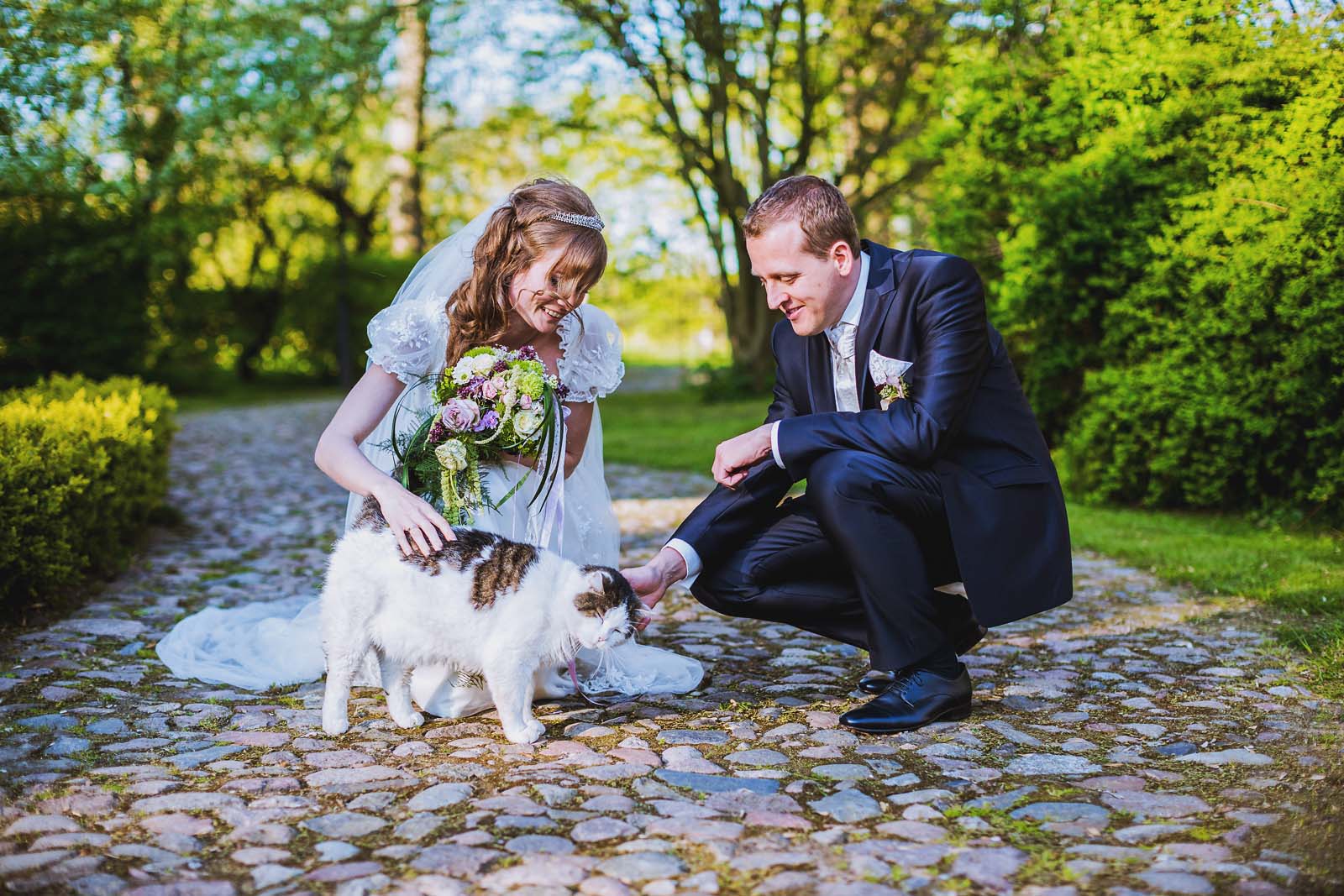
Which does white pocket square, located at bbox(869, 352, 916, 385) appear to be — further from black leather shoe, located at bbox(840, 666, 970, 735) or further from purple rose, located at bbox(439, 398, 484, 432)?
purple rose, located at bbox(439, 398, 484, 432)

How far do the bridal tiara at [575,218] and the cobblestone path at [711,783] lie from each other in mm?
1835

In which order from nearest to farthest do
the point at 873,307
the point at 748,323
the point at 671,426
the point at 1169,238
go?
the point at 873,307, the point at 1169,238, the point at 671,426, the point at 748,323

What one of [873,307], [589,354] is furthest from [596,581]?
[589,354]

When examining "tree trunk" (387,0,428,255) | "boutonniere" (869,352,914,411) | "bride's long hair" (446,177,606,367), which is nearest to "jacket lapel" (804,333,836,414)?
"boutonniere" (869,352,914,411)

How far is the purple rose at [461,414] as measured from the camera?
3.89 m

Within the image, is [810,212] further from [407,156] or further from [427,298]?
[407,156]

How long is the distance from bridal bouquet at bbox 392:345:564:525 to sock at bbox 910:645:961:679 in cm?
157

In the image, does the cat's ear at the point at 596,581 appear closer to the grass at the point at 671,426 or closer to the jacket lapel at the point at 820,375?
the jacket lapel at the point at 820,375

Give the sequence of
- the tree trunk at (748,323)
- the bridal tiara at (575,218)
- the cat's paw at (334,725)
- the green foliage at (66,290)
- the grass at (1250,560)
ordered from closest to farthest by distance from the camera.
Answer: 1. the cat's paw at (334,725)
2. the bridal tiara at (575,218)
3. the grass at (1250,560)
4. the green foliage at (66,290)
5. the tree trunk at (748,323)

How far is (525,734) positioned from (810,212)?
6.65 ft

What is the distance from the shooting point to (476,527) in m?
4.18

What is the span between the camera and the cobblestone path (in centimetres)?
266

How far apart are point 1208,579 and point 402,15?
15.2m

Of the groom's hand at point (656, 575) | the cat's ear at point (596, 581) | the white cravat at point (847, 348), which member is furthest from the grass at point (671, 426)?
the cat's ear at point (596, 581)
